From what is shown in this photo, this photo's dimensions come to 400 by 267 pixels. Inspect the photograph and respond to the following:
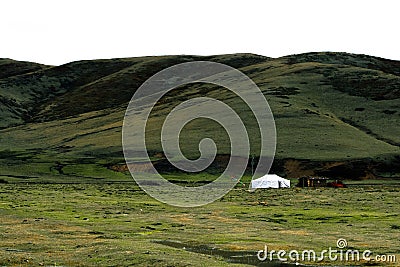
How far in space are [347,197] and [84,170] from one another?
8432 cm

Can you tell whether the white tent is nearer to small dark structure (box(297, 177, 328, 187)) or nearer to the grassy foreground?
small dark structure (box(297, 177, 328, 187))

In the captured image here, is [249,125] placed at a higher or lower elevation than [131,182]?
higher

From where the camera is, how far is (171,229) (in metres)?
51.4

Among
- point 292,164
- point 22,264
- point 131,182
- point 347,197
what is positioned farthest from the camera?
point 292,164

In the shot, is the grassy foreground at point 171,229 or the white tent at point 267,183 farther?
the white tent at point 267,183

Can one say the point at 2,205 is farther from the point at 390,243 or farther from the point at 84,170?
the point at 84,170

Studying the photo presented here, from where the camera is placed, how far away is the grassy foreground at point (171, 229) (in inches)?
1406

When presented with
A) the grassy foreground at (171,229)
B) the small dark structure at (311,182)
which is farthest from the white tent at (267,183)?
the grassy foreground at (171,229)

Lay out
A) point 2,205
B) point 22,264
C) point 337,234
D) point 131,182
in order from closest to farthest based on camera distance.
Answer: point 22,264
point 337,234
point 2,205
point 131,182

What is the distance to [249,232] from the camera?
49.0m

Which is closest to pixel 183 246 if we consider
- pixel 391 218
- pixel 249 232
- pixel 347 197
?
pixel 249 232

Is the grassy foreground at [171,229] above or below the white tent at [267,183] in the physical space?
above

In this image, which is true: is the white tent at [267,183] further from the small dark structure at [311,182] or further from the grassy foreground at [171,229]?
the grassy foreground at [171,229]

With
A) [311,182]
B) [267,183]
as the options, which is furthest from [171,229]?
[311,182]
